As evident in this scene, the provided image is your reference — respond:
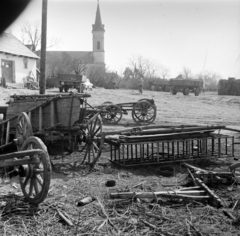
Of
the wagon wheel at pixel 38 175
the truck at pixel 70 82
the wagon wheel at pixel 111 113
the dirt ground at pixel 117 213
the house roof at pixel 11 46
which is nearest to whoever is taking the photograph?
the dirt ground at pixel 117 213

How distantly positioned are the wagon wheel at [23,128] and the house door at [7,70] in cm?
2376

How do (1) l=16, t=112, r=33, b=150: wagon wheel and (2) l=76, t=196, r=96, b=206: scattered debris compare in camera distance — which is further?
(1) l=16, t=112, r=33, b=150: wagon wheel

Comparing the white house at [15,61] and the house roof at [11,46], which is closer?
the white house at [15,61]

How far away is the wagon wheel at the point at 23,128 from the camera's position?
7.00m

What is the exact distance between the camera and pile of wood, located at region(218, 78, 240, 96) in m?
36.4

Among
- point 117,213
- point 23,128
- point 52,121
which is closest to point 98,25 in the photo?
point 52,121

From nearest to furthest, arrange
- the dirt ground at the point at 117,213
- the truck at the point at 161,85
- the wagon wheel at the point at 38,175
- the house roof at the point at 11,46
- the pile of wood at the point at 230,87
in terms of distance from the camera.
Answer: the dirt ground at the point at 117,213
the wagon wheel at the point at 38,175
the house roof at the point at 11,46
the pile of wood at the point at 230,87
the truck at the point at 161,85

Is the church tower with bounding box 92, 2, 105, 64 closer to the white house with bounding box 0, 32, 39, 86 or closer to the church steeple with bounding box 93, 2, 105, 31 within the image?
the church steeple with bounding box 93, 2, 105, 31

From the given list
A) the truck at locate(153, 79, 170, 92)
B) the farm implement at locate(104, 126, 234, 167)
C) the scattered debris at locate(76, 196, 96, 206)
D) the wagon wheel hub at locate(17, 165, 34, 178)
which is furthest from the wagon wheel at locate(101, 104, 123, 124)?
the truck at locate(153, 79, 170, 92)

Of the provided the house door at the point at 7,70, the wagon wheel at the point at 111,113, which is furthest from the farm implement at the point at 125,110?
the house door at the point at 7,70

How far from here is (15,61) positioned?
102 feet

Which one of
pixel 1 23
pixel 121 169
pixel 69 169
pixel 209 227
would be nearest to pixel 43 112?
pixel 69 169

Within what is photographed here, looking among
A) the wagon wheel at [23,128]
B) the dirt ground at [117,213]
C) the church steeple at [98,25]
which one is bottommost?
the dirt ground at [117,213]

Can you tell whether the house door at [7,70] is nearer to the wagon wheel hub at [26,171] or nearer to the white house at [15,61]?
the white house at [15,61]
